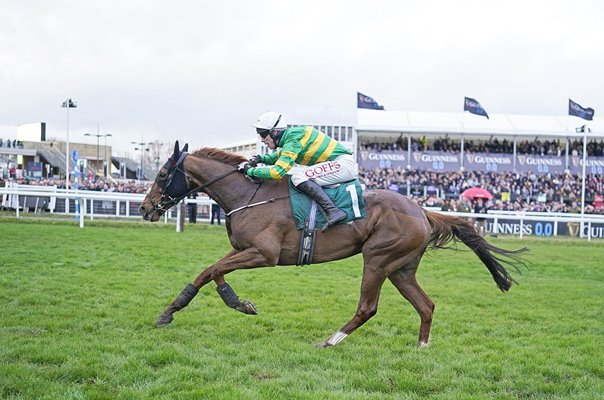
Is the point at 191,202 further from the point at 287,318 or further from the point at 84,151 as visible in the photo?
the point at 84,151

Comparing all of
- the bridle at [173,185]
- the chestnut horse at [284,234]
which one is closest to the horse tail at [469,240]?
the chestnut horse at [284,234]

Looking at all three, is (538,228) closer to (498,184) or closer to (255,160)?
(498,184)

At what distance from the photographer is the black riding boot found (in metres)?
5.95

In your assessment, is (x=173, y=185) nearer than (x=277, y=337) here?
No

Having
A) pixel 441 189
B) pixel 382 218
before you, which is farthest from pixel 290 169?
pixel 441 189

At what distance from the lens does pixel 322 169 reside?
6160 millimetres

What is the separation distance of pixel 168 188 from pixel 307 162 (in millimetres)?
1558

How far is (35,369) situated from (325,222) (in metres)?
2.88

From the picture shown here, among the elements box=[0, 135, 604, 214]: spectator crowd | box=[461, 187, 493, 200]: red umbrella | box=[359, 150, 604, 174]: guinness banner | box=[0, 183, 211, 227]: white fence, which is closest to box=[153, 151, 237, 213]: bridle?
box=[0, 183, 211, 227]: white fence

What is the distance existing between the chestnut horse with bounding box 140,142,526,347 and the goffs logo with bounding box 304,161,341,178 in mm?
347

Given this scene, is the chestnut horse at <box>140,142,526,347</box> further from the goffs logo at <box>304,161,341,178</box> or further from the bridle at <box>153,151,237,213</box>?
the goffs logo at <box>304,161,341,178</box>

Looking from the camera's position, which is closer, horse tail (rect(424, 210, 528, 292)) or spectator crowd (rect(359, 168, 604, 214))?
horse tail (rect(424, 210, 528, 292))

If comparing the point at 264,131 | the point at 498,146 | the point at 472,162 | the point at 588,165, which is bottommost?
the point at 264,131

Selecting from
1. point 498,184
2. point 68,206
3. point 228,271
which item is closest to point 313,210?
point 228,271
